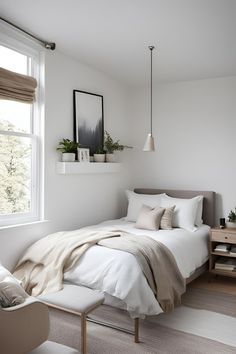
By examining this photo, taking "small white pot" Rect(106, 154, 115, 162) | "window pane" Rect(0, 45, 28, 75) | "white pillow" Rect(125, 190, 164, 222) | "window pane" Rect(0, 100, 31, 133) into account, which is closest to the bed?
"white pillow" Rect(125, 190, 164, 222)

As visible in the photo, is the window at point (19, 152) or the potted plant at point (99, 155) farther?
the potted plant at point (99, 155)

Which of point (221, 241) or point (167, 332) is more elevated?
point (221, 241)

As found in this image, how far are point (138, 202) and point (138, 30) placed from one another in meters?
2.39

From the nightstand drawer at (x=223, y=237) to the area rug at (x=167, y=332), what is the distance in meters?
0.85

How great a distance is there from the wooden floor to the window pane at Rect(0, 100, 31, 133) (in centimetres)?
280

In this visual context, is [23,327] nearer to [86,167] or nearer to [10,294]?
[10,294]


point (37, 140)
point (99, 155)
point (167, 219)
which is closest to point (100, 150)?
point (99, 155)

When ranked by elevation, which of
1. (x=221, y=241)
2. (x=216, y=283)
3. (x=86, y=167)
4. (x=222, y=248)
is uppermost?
(x=86, y=167)

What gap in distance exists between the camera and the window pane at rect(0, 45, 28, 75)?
3.51 m

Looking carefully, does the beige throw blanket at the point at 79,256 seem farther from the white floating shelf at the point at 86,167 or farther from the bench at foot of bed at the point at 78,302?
the white floating shelf at the point at 86,167

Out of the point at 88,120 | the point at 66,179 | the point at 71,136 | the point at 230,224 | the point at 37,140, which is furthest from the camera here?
the point at 88,120

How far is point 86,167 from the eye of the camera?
443cm

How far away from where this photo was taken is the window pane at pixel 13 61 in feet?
11.5

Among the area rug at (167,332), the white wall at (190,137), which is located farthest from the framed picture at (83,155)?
the area rug at (167,332)
